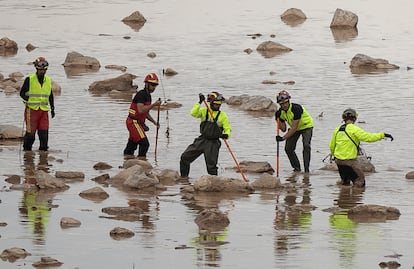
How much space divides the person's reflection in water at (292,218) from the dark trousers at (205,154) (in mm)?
1461

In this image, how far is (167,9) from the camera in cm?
6259

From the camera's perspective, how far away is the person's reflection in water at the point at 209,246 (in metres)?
17.8

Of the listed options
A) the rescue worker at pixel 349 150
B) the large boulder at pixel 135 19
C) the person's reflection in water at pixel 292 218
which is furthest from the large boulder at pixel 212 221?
the large boulder at pixel 135 19

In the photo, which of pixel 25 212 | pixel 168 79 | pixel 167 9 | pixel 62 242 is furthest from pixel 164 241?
pixel 167 9

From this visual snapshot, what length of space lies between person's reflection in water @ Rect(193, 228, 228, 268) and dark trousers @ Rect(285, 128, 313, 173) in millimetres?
6417

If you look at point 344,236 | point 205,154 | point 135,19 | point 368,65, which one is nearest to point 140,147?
point 205,154

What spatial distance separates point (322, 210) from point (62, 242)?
489cm

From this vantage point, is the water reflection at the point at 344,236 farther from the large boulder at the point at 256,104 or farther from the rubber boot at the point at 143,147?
the large boulder at the point at 256,104

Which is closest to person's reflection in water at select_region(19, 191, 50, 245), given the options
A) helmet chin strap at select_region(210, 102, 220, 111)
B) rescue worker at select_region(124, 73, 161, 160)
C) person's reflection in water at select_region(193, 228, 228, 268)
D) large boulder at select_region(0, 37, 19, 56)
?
person's reflection in water at select_region(193, 228, 228, 268)

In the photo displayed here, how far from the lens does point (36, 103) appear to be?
26938 mm

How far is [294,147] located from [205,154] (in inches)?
90.8

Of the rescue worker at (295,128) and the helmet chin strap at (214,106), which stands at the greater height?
the helmet chin strap at (214,106)

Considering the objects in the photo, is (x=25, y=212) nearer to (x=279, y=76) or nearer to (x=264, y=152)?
(x=264, y=152)

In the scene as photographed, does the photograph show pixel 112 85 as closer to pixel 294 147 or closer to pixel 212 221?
pixel 294 147
